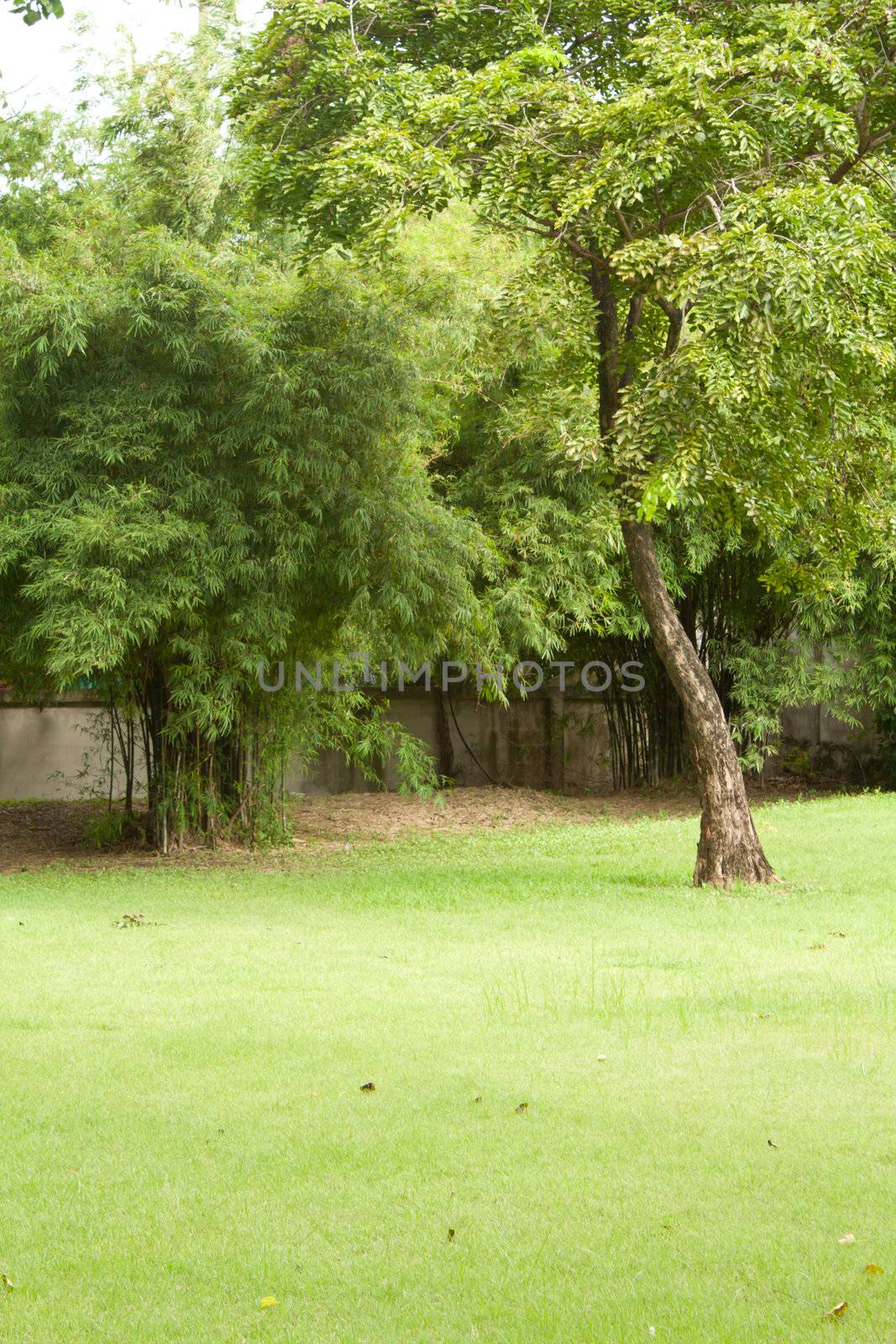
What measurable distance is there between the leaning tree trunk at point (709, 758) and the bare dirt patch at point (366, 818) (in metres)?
3.40

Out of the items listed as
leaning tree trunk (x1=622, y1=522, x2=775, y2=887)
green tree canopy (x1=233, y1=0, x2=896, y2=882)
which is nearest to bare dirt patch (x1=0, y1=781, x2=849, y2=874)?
leaning tree trunk (x1=622, y1=522, x2=775, y2=887)

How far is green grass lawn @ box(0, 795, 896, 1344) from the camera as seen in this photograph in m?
2.65

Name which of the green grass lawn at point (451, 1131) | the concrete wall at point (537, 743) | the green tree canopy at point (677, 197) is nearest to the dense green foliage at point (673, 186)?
the green tree canopy at point (677, 197)

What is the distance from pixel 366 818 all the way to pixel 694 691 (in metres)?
5.29

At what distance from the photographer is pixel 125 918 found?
7.32 meters

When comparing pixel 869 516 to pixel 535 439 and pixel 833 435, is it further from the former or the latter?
pixel 535 439

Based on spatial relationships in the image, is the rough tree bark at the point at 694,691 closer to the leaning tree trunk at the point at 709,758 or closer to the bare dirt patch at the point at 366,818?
the leaning tree trunk at the point at 709,758

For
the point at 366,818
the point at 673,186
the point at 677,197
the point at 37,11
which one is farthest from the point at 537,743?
the point at 37,11

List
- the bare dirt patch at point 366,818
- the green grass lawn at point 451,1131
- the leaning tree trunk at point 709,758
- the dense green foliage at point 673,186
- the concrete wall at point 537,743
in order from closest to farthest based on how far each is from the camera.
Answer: the green grass lawn at point 451,1131 < the dense green foliage at point 673,186 < the leaning tree trunk at point 709,758 < the bare dirt patch at point 366,818 < the concrete wall at point 537,743

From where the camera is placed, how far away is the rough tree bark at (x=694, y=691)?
8.27 metres

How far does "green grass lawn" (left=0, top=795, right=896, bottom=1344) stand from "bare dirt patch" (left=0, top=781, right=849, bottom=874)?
3616 mm

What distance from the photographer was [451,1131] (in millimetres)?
3592

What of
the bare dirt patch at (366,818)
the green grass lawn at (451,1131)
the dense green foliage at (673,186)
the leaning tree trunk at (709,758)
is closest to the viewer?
the green grass lawn at (451,1131)

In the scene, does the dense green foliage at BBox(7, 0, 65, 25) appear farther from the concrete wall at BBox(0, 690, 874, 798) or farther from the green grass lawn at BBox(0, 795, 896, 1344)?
the concrete wall at BBox(0, 690, 874, 798)
